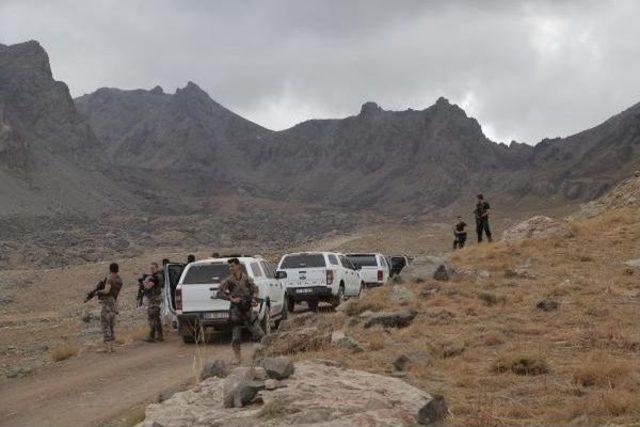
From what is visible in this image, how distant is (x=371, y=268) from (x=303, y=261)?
5674 millimetres

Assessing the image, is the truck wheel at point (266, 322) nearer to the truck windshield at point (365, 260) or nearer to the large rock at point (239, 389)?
the large rock at point (239, 389)

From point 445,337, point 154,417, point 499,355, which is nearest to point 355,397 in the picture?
point 154,417

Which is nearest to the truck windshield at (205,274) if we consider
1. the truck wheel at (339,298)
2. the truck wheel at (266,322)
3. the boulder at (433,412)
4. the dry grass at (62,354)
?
the truck wheel at (266,322)

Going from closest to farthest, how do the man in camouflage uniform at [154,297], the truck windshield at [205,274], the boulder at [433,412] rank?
1. the boulder at [433,412]
2. the truck windshield at [205,274]
3. the man in camouflage uniform at [154,297]

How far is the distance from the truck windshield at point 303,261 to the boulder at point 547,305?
28.0 ft

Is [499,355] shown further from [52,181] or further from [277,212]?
[277,212]

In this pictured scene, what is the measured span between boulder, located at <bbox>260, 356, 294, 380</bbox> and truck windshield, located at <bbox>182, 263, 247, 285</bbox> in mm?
8178

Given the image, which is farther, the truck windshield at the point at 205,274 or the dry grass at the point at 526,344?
the truck windshield at the point at 205,274

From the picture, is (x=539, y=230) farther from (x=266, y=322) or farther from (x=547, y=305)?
(x=266, y=322)

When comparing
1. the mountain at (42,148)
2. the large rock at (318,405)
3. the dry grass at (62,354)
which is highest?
the mountain at (42,148)

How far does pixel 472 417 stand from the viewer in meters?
7.30

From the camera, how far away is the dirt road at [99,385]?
1015cm

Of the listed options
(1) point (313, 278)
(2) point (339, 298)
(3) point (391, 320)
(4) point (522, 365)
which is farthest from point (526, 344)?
(2) point (339, 298)

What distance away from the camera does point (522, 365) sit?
9.42m
